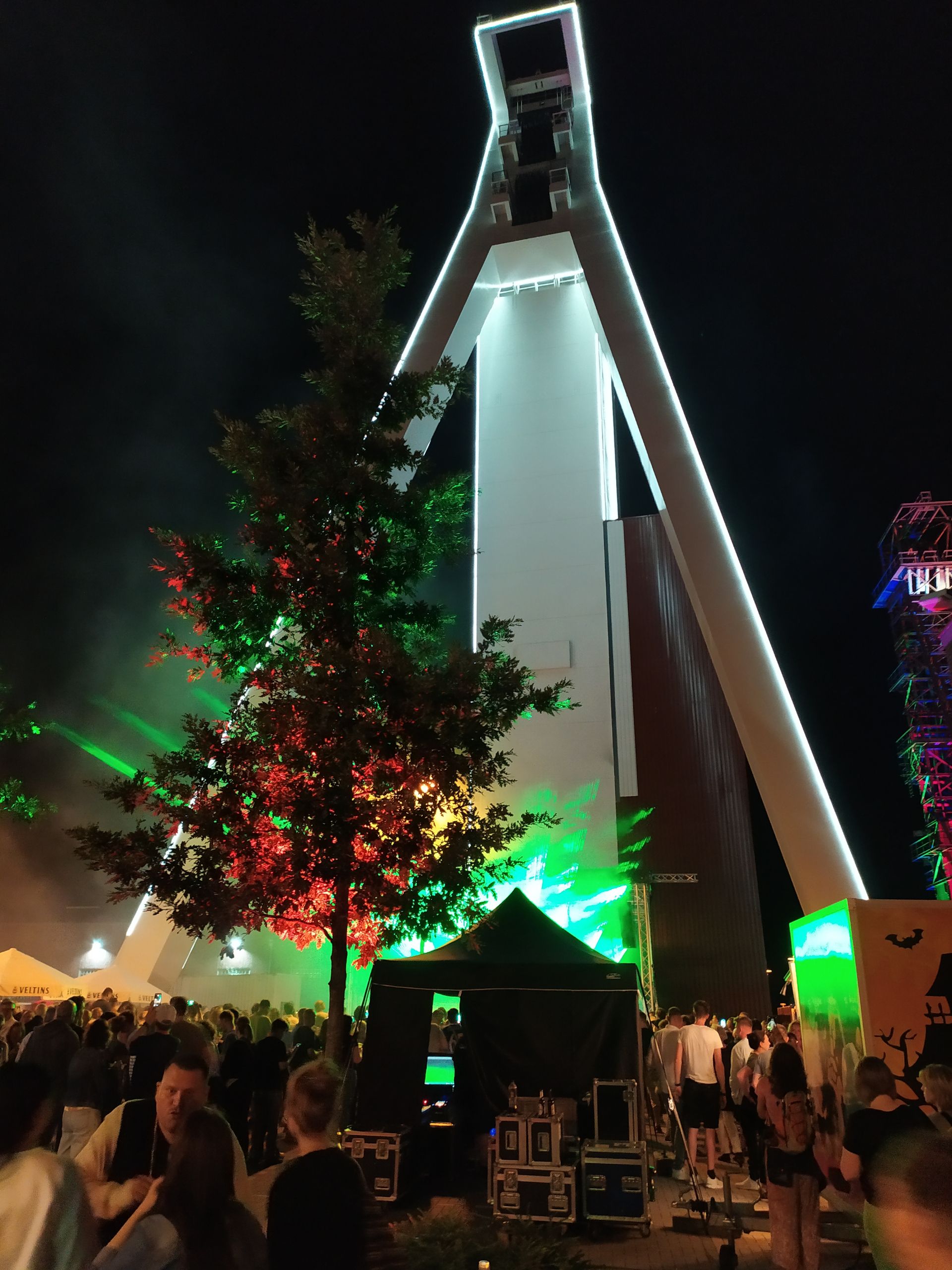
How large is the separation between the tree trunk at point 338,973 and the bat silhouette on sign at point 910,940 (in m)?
3.82

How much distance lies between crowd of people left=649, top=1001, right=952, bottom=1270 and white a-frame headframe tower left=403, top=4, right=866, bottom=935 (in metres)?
5.95

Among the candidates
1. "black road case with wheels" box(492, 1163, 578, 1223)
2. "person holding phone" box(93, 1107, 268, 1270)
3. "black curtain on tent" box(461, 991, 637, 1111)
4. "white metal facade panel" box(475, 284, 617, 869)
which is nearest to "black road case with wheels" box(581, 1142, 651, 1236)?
"black road case with wheels" box(492, 1163, 578, 1223)

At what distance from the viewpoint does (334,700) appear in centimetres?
667

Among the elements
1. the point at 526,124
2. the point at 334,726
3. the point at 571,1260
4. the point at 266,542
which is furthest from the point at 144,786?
the point at 526,124

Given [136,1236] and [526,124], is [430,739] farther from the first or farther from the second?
[526,124]

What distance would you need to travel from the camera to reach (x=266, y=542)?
734 centimetres

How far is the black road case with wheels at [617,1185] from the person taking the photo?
6.61 meters

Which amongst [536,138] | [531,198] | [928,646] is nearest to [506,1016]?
[531,198]

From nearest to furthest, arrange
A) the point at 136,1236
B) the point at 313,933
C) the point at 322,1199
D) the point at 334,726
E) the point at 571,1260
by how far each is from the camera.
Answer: the point at 136,1236 → the point at 322,1199 → the point at 571,1260 → the point at 334,726 → the point at 313,933

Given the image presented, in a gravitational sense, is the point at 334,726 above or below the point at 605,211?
below

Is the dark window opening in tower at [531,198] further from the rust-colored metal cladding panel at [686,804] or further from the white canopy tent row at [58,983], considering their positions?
the white canopy tent row at [58,983]

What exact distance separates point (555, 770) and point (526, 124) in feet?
44.4

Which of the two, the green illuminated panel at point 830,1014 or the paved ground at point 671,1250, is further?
the paved ground at point 671,1250

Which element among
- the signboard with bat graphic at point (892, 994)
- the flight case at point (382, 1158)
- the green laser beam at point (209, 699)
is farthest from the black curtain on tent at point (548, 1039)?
the green laser beam at point (209, 699)
